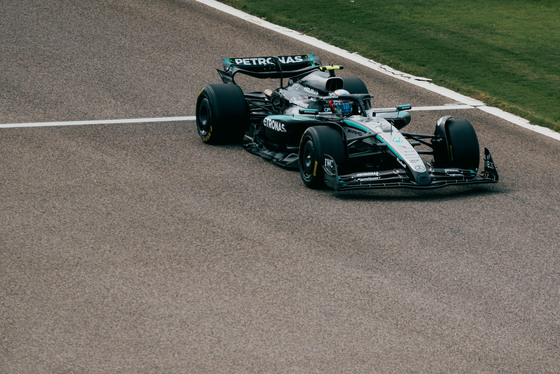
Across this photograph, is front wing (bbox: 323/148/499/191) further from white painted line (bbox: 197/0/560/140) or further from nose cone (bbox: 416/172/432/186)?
white painted line (bbox: 197/0/560/140)

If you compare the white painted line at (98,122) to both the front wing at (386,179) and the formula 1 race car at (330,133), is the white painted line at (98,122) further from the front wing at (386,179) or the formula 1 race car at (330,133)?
the front wing at (386,179)

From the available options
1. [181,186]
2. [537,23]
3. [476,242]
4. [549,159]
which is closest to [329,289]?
[476,242]

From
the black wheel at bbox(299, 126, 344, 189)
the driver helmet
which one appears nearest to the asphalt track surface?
the black wheel at bbox(299, 126, 344, 189)

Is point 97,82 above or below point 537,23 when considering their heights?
below

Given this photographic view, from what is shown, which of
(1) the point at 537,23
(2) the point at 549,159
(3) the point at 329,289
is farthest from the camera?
(1) the point at 537,23

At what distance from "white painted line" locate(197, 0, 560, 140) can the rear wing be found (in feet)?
10.6

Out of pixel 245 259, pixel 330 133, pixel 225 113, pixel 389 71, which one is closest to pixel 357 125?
pixel 330 133

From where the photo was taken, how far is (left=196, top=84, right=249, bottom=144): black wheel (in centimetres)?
1330

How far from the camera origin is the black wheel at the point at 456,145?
39.3 ft

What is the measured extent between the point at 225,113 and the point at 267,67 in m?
1.50

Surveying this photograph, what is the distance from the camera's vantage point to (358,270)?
943 centimetres

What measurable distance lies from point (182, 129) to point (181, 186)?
2840 millimetres

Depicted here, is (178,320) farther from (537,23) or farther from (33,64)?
(537,23)

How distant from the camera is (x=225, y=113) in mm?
13281
